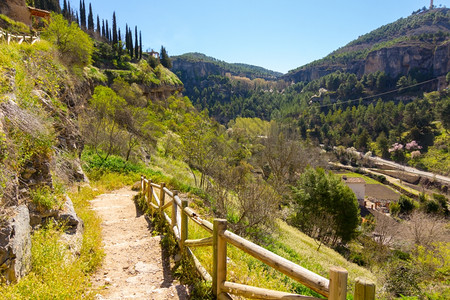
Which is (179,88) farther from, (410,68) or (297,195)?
(410,68)

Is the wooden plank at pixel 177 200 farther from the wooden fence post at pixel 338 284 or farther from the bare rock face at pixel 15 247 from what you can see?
the wooden fence post at pixel 338 284

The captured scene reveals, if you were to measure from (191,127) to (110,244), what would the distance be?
1237 cm

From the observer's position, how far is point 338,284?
5.59ft

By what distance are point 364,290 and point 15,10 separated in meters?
32.0

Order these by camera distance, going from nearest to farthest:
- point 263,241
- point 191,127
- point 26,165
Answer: point 26,165 → point 263,241 → point 191,127

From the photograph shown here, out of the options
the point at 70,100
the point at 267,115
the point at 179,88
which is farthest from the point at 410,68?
the point at 70,100

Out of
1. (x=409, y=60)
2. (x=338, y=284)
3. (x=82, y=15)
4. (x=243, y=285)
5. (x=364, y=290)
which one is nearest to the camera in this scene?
(x=364, y=290)

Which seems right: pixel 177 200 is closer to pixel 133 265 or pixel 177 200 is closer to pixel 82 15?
pixel 133 265

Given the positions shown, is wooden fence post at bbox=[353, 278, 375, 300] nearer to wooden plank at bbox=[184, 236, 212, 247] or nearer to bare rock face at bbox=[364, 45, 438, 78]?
wooden plank at bbox=[184, 236, 212, 247]

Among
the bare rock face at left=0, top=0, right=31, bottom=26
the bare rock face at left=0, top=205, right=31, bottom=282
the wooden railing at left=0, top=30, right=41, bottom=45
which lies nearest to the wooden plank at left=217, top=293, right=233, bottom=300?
the bare rock face at left=0, top=205, right=31, bottom=282

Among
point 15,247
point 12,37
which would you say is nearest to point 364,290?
point 15,247

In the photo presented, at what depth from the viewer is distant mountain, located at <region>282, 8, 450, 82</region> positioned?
106 meters

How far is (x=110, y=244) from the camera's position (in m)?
6.12

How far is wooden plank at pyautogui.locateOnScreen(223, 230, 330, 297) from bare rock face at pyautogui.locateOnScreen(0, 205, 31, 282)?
287cm
